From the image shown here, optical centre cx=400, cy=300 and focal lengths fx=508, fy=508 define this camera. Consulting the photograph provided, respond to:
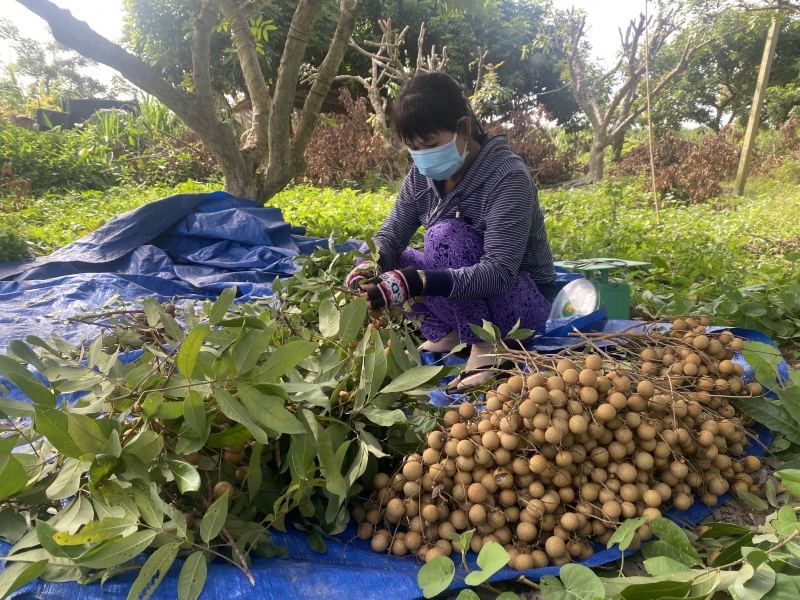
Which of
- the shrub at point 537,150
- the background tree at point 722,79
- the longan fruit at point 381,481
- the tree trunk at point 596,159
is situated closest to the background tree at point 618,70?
the tree trunk at point 596,159

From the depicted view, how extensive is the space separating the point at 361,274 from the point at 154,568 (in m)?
1.22

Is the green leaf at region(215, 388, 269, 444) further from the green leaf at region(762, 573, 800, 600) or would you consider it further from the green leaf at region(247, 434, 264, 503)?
the green leaf at region(762, 573, 800, 600)

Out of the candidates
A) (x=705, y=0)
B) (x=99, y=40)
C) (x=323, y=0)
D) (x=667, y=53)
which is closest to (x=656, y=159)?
(x=705, y=0)

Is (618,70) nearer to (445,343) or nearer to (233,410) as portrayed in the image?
(445,343)

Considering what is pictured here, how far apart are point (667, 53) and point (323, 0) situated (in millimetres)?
13255

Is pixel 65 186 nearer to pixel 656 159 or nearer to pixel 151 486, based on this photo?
→ pixel 151 486

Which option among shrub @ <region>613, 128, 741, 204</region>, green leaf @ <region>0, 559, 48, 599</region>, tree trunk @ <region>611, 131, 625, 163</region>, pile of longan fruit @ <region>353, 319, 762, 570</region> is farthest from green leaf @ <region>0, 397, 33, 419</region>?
tree trunk @ <region>611, 131, 625, 163</region>

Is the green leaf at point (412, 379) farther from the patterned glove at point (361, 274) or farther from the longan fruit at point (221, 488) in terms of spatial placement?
the patterned glove at point (361, 274)

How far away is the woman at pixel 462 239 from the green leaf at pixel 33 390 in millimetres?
815

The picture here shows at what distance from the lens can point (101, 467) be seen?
0.82m

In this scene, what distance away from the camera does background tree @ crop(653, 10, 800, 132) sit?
1374 cm

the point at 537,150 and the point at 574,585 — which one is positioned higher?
the point at 574,585

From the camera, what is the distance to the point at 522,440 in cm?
97

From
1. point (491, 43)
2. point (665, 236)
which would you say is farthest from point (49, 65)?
point (665, 236)
